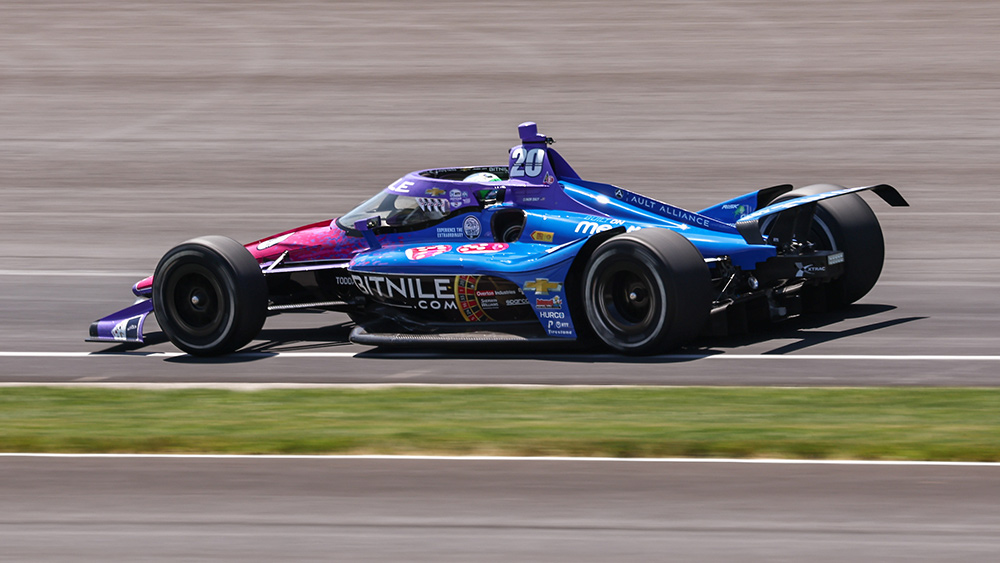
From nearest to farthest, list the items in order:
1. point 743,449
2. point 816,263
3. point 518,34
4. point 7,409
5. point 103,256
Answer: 1. point 743,449
2. point 7,409
3. point 816,263
4. point 103,256
5. point 518,34

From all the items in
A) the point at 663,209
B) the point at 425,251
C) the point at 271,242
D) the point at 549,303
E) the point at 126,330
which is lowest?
the point at 126,330

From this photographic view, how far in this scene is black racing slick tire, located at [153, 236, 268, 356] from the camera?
11.8m

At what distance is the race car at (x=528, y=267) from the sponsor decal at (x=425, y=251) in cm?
1

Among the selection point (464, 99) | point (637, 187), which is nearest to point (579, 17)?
point (464, 99)

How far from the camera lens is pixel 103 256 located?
1761 centimetres

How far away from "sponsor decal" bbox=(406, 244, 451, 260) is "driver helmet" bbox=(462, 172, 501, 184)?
830mm

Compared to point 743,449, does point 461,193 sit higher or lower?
higher

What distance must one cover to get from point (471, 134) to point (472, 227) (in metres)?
11.1

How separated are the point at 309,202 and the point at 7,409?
1062 centimetres

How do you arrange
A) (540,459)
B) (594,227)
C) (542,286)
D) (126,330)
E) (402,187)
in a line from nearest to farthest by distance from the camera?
(540,459), (542,286), (594,227), (126,330), (402,187)

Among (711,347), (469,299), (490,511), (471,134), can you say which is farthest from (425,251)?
(471,134)

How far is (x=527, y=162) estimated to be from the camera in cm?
1245

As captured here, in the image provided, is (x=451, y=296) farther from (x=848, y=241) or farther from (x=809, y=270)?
(x=848, y=241)

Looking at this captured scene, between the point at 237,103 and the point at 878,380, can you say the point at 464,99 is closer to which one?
the point at 237,103
